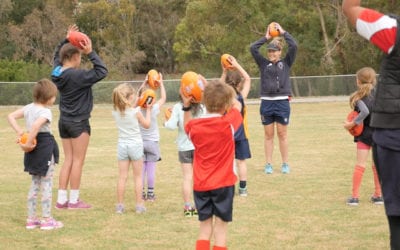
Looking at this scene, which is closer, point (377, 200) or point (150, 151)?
point (377, 200)

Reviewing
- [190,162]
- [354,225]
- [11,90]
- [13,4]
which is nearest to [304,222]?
[354,225]

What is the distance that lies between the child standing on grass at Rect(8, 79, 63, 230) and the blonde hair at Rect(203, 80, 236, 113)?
2198mm

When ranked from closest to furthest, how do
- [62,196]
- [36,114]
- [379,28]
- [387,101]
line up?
[379,28]
[387,101]
[36,114]
[62,196]

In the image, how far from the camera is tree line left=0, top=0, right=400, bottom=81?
131ft

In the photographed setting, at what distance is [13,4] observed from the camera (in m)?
52.3

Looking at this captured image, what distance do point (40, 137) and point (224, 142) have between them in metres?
2.44

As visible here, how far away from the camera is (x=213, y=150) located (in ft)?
18.4

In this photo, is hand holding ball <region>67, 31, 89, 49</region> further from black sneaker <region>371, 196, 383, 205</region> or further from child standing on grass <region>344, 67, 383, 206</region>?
black sneaker <region>371, 196, 383, 205</region>

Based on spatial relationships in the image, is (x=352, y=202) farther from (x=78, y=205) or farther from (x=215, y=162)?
(x=78, y=205)

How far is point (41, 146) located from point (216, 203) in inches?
96.3

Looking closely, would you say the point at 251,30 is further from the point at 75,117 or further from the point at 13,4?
the point at 75,117

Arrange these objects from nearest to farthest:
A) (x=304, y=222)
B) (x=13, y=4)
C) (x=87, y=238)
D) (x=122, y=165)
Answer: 1. (x=87, y=238)
2. (x=304, y=222)
3. (x=122, y=165)
4. (x=13, y=4)

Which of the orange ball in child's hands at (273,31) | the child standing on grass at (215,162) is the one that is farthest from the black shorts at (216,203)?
the orange ball in child's hands at (273,31)

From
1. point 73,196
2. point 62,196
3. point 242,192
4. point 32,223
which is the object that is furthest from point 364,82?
point 32,223
